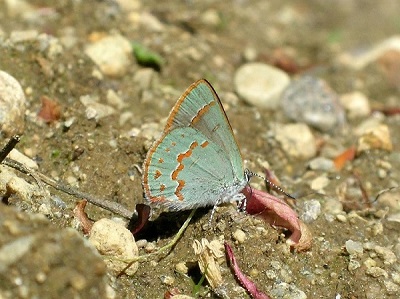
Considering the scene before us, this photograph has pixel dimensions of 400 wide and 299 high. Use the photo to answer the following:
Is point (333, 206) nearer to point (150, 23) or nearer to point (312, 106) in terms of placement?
point (312, 106)

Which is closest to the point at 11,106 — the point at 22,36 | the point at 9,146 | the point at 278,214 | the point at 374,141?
the point at 9,146

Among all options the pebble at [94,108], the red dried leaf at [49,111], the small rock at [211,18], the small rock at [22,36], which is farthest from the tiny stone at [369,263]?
the small rock at [211,18]

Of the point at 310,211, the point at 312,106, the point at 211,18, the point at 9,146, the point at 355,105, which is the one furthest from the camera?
the point at 211,18

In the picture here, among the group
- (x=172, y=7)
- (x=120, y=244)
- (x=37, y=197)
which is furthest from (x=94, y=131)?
(x=172, y=7)

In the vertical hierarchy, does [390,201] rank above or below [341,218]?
below

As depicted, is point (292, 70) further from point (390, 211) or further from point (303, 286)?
point (303, 286)

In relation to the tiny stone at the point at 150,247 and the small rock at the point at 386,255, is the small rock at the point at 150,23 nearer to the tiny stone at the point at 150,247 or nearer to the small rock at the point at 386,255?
the tiny stone at the point at 150,247
